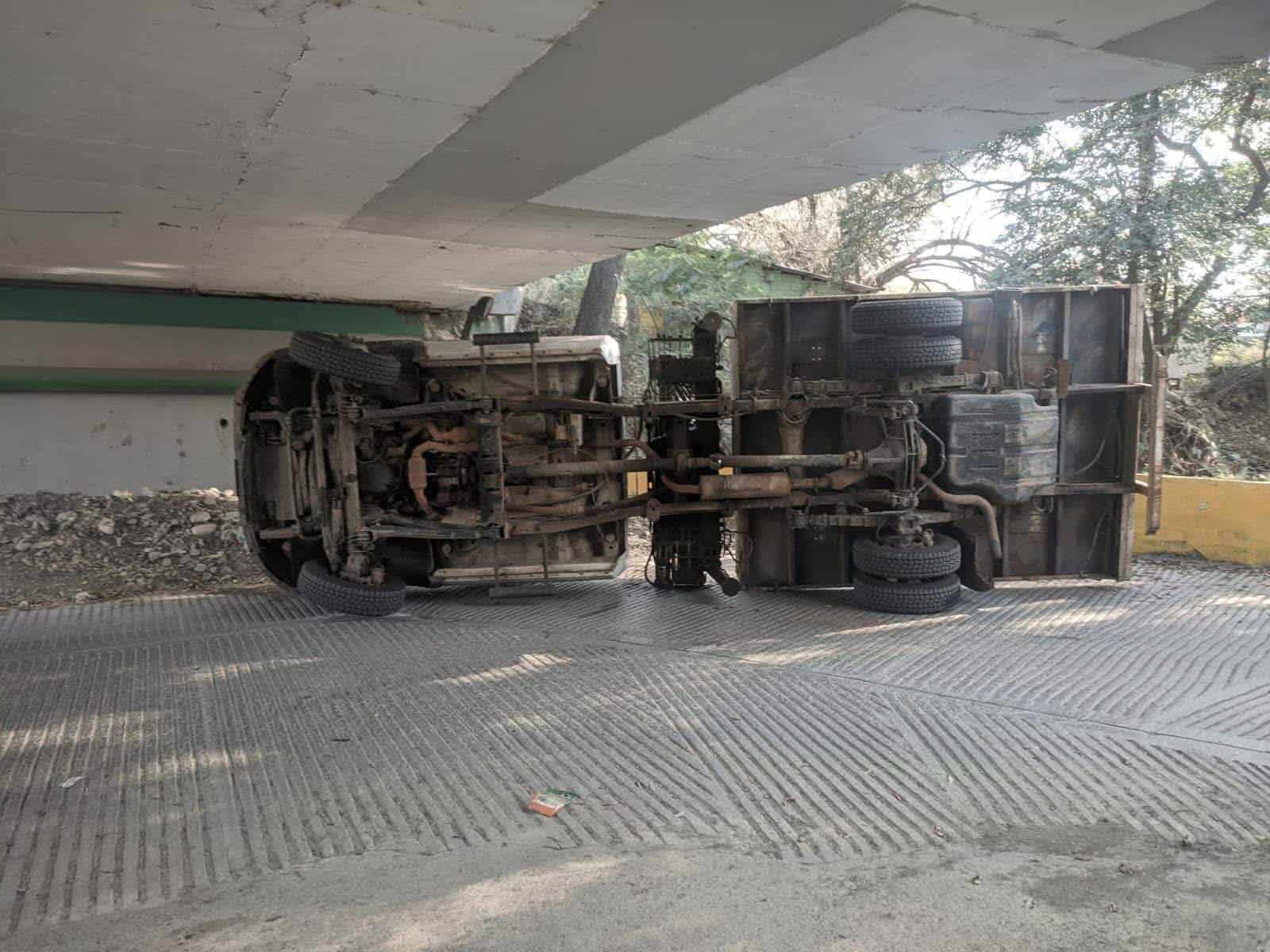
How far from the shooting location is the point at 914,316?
21.3ft

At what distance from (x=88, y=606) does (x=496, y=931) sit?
582cm

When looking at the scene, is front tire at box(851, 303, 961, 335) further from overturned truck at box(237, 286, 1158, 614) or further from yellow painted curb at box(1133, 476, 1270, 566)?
yellow painted curb at box(1133, 476, 1270, 566)

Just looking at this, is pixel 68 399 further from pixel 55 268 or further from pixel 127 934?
pixel 127 934

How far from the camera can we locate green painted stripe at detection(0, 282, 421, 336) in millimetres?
9188

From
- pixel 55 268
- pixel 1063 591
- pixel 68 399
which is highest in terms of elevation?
pixel 55 268

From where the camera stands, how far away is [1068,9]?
334 centimetres

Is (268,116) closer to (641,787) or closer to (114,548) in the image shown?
(641,787)

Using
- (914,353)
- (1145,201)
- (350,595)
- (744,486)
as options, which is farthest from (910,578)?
(1145,201)

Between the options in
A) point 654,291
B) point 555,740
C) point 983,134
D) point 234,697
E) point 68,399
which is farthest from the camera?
point 654,291

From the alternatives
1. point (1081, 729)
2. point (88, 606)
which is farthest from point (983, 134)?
point (88, 606)

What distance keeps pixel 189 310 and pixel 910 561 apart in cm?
836

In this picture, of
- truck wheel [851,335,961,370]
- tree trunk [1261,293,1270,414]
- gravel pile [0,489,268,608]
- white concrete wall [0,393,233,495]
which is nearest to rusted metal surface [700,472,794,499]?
truck wheel [851,335,961,370]

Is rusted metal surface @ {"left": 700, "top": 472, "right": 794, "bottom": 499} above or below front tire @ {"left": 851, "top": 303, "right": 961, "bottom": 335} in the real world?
below

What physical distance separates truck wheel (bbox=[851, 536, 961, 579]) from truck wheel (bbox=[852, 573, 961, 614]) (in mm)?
66
